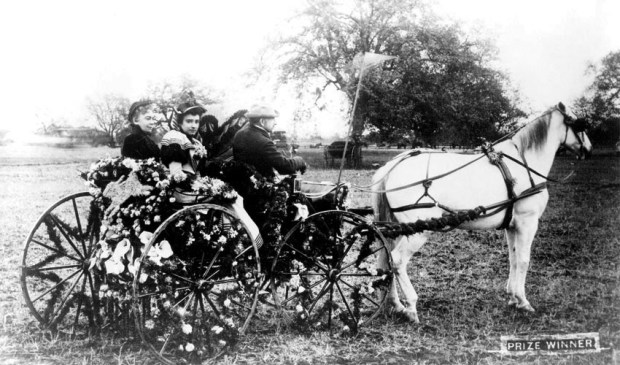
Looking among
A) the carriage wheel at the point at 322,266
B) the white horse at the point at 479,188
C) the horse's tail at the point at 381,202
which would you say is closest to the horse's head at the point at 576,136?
the white horse at the point at 479,188

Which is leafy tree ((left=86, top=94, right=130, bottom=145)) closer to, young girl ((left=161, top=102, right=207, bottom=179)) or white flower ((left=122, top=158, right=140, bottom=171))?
young girl ((left=161, top=102, right=207, bottom=179))

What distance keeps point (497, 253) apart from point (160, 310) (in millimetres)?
5374

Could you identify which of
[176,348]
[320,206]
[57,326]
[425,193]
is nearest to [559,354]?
[425,193]

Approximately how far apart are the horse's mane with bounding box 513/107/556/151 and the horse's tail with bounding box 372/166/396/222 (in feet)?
5.30

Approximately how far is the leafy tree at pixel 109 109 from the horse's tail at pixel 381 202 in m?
5.59

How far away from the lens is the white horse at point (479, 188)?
460 centimetres

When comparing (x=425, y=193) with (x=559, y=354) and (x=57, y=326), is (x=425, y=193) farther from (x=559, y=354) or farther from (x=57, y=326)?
(x=57, y=326)

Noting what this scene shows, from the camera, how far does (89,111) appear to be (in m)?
9.21

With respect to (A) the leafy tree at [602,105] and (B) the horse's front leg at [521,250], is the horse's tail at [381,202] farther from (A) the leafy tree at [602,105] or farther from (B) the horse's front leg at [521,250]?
(A) the leafy tree at [602,105]

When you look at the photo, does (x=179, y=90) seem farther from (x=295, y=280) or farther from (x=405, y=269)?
(x=405, y=269)

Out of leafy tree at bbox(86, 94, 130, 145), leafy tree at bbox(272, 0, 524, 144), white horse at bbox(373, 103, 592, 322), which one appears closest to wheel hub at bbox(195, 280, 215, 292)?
white horse at bbox(373, 103, 592, 322)

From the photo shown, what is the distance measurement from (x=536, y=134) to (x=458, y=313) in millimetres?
2167

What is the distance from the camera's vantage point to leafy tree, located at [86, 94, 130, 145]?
8.43 m

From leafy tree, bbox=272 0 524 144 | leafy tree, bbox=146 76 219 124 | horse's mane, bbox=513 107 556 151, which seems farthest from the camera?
leafy tree, bbox=272 0 524 144
